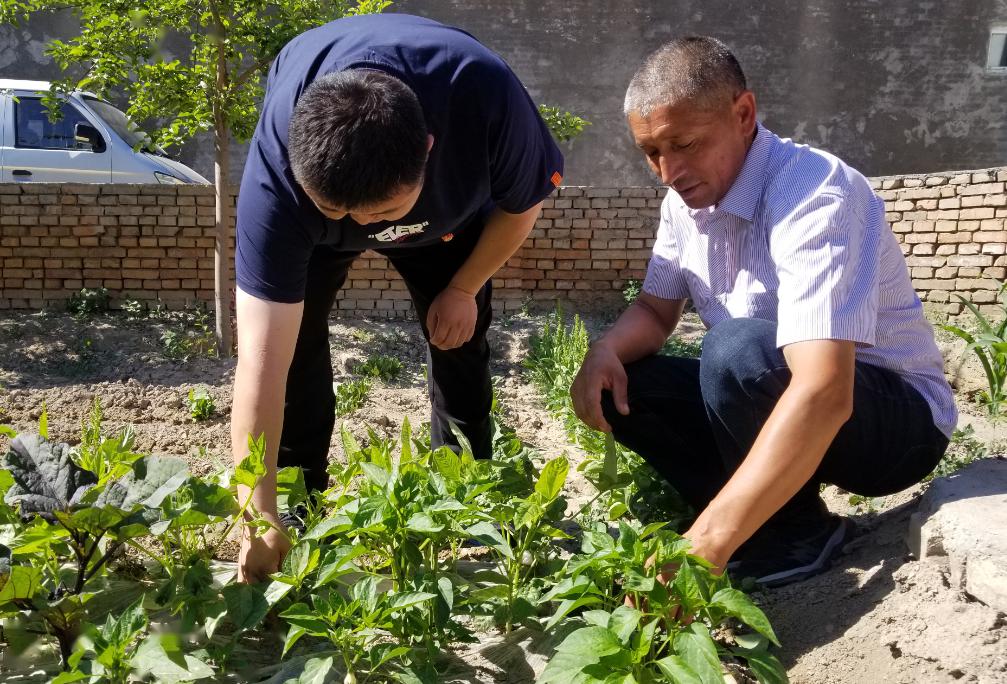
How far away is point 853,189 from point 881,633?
Result: 994 mm

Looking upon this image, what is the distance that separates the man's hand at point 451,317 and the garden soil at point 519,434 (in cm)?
95

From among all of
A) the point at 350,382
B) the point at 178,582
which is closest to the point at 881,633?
the point at 178,582

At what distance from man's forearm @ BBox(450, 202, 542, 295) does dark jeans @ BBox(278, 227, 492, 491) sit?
11cm

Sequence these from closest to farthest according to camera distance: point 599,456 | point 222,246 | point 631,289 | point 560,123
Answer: point 599,456 < point 222,246 < point 631,289 < point 560,123

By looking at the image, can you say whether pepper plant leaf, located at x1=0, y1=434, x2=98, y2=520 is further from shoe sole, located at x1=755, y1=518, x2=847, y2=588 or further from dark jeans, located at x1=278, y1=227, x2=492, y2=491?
shoe sole, located at x1=755, y1=518, x2=847, y2=588

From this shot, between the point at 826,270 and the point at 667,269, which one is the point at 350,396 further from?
the point at 826,270

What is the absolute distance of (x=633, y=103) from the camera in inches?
86.0

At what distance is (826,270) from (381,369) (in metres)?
3.79

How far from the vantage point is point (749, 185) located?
2215 mm

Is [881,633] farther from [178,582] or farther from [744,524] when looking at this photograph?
[178,582]

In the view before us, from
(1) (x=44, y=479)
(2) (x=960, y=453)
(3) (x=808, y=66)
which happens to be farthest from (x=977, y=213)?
(3) (x=808, y=66)

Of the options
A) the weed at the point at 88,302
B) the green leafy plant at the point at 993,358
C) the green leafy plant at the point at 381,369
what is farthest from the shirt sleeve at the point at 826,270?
the weed at the point at 88,302

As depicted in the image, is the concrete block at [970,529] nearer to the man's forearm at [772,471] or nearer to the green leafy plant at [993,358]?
the man's forearm at [772,471]

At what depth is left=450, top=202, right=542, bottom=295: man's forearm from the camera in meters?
2.53
